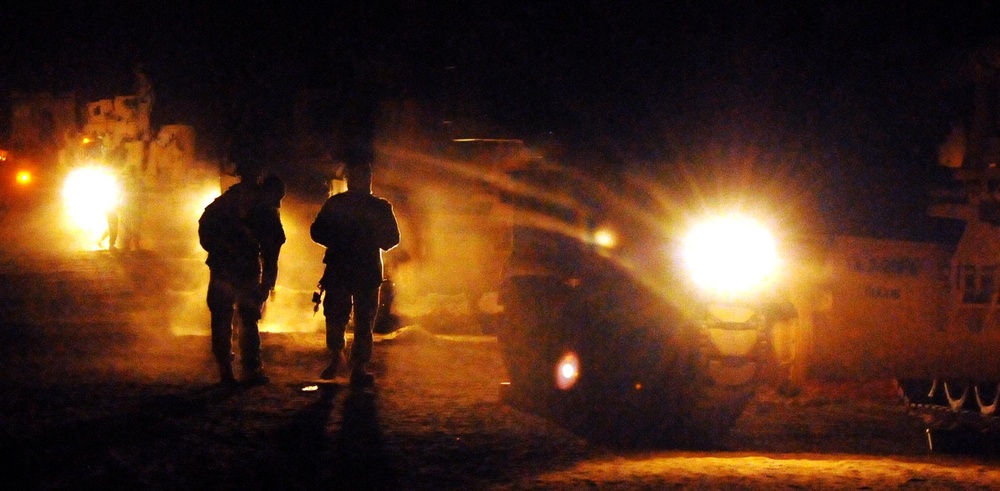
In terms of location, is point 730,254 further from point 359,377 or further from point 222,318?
point 222,318

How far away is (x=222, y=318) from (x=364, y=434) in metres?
2.22

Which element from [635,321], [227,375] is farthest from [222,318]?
[635,321]

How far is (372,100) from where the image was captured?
Result: 636 inches

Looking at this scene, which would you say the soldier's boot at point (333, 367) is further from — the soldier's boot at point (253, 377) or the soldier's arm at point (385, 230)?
the soldier's arm at point (385, 230)

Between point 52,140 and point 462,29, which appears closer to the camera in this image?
point 462,29

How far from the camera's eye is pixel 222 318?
8.24m

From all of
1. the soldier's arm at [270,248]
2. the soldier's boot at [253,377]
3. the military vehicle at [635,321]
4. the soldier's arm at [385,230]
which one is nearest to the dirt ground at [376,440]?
the soldier's boot at [253,377]

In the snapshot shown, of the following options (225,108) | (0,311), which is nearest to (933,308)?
(0,311)

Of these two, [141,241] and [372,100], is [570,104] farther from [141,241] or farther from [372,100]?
[141,241]

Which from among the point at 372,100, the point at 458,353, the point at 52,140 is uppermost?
the point at 52,140

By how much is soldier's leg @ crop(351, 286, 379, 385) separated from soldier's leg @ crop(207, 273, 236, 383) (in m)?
1.05

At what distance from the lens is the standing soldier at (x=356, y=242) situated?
8.20 meters

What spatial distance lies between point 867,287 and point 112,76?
28.2 m

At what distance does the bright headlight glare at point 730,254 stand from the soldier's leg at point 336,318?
296cm
